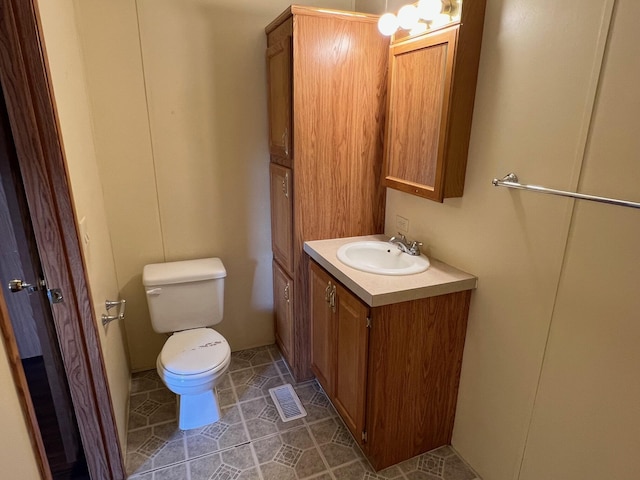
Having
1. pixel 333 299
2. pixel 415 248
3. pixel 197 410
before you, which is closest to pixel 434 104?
pixel 415 248

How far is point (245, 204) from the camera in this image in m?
2.44

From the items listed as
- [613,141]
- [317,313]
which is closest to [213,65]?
[317,313]

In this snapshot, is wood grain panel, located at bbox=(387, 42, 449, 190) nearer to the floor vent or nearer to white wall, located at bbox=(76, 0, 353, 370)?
white wall, located at bbox=(76, 0, 353, 370)

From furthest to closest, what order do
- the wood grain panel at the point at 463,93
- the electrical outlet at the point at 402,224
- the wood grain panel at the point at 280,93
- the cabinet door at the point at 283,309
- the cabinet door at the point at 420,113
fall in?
1. the cabinet door at the point at 283,309
2. the electrical outlet at the point at 402,224
3. the wood grain panel at the point at 280,93
4. the cabinet door at the point at 420,113
5. the wood grain panel at the point at 463,93

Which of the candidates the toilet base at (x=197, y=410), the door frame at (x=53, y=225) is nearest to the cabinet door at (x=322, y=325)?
the toilet base at (x=197, y=410)

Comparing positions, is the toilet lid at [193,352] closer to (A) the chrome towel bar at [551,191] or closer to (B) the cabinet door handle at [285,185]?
(B) the cabinet door handle at [285,185]

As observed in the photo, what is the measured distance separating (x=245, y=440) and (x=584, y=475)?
1.43 meters

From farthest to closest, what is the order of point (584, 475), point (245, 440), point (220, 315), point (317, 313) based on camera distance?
1. point (220, 315)
2. point (317, 313)
3. point (245, 440)
4. point (584, 475)

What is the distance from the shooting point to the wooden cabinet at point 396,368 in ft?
5.22

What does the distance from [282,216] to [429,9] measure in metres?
1.25

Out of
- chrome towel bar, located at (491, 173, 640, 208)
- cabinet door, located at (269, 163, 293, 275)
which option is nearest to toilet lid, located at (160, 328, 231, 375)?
cabinet door, located at (269, 163, 293, 275)

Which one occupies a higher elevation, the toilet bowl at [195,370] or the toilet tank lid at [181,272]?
the toilet tank lid at [181,272]

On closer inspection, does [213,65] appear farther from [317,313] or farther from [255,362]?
[255,362]

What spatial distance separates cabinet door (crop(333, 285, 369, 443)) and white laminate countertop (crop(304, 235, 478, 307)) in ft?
0.26
